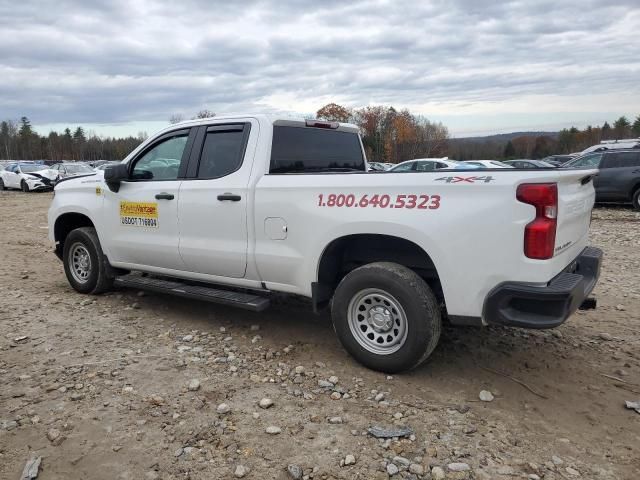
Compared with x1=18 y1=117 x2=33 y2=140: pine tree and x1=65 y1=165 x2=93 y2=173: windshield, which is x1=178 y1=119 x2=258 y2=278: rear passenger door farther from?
x1=18 y1=117 x2=33 y2=140: pine tree

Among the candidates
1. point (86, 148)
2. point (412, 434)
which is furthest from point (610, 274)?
point (86, 148)

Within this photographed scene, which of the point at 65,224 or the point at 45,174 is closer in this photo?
the point at 65,224

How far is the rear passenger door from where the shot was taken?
15.1 ft

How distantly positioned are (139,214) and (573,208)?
4.07m

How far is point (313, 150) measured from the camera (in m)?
5.00

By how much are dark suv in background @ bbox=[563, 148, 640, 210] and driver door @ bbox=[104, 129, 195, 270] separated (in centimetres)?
1265

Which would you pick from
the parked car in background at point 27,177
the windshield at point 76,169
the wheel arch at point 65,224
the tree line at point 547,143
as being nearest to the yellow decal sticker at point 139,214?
the wheel arch at point 65,224

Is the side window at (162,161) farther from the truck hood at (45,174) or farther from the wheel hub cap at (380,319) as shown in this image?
the truck hood at (45,174)

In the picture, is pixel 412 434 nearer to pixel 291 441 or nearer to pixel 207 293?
pixel 291 441

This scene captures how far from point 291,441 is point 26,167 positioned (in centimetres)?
2932

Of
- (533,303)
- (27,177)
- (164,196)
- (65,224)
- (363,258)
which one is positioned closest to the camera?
(533,303)

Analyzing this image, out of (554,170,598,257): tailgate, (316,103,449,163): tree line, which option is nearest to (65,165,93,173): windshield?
(554,170,598,257): tailgate

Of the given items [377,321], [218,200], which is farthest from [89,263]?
[377,321]

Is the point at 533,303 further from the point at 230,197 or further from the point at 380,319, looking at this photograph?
the point at 230,197
